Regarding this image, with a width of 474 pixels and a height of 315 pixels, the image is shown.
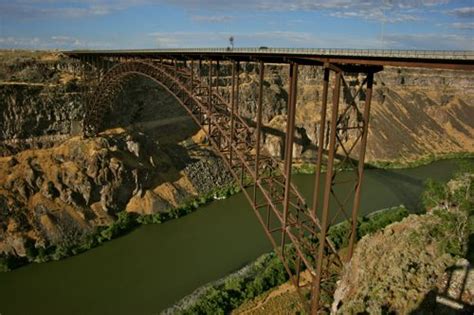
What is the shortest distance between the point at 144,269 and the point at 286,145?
13.2m

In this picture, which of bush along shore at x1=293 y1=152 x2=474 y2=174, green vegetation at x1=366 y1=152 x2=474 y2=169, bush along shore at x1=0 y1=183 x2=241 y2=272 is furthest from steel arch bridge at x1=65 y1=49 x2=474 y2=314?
green vegetation at x1=366 y1=152 x2=474 y2=169

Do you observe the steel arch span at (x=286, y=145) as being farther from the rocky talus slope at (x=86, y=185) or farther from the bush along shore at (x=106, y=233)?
the bush along shore at (x=106, y=233)

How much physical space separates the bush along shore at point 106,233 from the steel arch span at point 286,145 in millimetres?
5259

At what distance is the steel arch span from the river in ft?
9.28

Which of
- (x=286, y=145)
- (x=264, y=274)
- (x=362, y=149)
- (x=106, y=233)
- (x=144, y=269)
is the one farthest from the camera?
(x=106, y=233)

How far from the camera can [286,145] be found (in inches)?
607

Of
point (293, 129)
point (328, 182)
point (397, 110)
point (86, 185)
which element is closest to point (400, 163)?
point (397, 110)

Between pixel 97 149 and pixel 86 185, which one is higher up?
pixel 97 149

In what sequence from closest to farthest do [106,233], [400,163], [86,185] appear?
[106,233] → [86,185] → [400,163]

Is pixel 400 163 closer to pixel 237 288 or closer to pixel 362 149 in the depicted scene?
pixel 237 288

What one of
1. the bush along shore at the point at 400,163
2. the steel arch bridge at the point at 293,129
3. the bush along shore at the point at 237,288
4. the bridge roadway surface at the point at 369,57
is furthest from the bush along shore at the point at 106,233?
the bridge roadway surface at the point at 369,57

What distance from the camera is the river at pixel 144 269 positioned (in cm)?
2062

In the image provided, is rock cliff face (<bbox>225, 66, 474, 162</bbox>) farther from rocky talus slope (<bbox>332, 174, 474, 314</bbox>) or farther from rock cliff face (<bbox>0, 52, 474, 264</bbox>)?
rocky talus slope (<bbox>332, 174, 474, 314</bbox>)

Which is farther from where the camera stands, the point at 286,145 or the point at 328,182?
the point at 286,145
